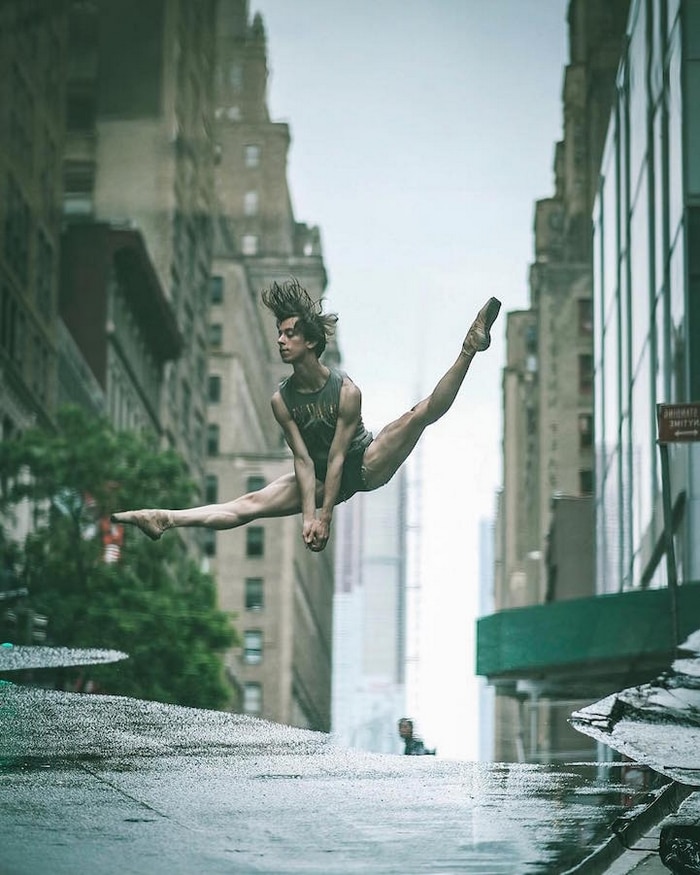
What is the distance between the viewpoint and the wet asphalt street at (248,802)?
1434cm

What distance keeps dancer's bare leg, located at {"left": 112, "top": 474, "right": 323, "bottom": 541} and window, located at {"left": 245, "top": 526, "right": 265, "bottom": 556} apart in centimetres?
6867

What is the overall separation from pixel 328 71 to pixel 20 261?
51.8 ft

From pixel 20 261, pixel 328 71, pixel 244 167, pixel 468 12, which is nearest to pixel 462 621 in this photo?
pixel 328 71

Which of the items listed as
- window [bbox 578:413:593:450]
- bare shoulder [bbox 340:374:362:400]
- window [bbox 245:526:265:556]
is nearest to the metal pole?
bare shoulder [bbox 340:374:362:400]

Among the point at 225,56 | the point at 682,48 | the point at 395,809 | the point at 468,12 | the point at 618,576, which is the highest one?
the point at 225,56

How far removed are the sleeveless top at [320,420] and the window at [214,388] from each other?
228ft

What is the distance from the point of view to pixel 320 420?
16.3 meters

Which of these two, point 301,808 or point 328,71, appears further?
point 328,71

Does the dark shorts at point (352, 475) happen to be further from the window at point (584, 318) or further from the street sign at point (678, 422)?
the window at point (584, 318)

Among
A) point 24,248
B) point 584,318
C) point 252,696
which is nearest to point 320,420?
point 584,318

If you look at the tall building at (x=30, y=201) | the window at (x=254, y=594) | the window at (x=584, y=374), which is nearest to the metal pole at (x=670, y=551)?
the window at (x=584, y=374)

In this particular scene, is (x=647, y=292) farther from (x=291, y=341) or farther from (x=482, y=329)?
(x=482, y=329)

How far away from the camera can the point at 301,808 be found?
16359mm

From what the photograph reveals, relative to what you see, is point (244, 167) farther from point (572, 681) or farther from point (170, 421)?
point (572, 681)
